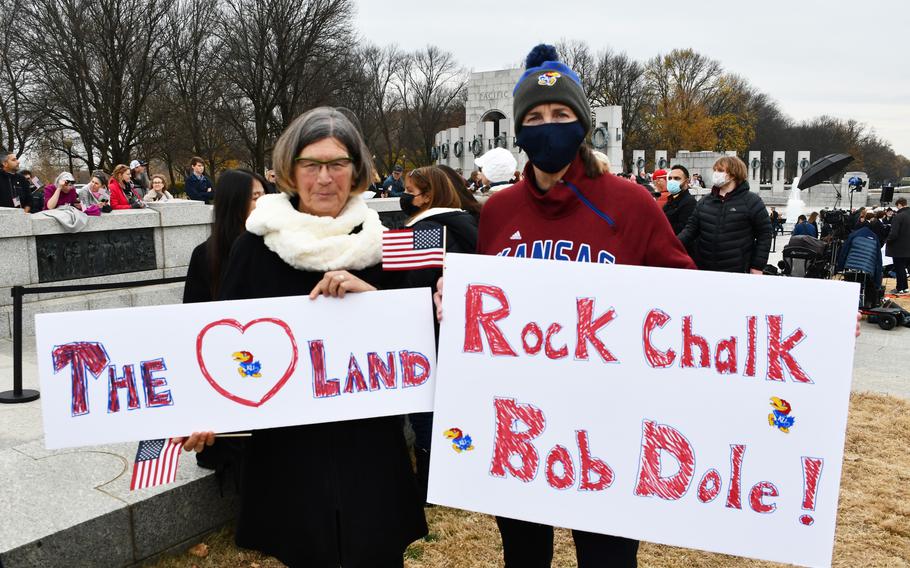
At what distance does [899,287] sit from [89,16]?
1424 inches

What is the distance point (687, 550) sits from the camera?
3.76 metres

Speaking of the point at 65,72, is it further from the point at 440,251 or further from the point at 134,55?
the point at 440,251

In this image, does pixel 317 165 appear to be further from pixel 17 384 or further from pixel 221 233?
pixel 17 384

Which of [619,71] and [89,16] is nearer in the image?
[89,16]

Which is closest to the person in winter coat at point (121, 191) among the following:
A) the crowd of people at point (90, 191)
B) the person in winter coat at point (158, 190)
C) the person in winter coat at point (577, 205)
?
the crowd of people at point (90, 191)

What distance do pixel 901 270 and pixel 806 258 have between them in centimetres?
508

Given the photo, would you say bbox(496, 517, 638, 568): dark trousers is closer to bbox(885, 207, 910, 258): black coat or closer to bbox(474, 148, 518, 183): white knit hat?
bbox(474, 148, 518, 183): white knit hat

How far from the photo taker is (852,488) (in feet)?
14.6

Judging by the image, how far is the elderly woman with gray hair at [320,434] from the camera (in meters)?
2.12

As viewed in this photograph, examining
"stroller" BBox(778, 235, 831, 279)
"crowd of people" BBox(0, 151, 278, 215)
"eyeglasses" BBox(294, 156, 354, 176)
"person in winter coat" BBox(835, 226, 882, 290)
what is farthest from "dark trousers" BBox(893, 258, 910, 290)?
"eyeglasses" BBox(294, 156, 354, 176)

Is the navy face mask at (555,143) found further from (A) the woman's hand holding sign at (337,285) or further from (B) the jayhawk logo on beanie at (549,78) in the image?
(A) the woman's hand holding sign at (337,285)

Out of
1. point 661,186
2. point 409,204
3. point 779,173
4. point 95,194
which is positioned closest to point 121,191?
point 95,194

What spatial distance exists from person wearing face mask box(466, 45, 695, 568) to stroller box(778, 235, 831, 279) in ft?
30.2

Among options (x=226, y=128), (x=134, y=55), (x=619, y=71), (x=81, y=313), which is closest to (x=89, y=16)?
(x=134, y=55)
